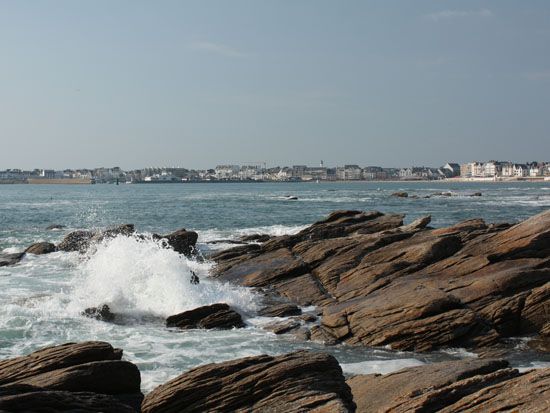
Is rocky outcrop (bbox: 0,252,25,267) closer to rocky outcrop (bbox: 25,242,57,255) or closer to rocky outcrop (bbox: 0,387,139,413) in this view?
rocky outcrop (bbox: 25,242,57,255)

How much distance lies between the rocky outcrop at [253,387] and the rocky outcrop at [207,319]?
8298 mm

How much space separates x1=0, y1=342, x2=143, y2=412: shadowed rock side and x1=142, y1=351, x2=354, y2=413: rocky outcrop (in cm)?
72

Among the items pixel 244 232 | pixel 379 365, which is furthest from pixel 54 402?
pixel 244 232

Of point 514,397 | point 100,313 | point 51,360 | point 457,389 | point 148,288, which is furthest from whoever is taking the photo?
point 148,288

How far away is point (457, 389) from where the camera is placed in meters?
8.41

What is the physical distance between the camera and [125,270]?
24.6m

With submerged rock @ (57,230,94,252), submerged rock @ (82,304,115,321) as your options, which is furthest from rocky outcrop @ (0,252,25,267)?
submerged rock @ (82,304,115,321)

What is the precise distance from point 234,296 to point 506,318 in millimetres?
9317

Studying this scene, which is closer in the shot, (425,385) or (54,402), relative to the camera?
(54,402)

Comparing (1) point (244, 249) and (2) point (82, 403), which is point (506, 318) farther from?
(1) point (244, 249)

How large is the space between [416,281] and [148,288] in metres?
9.52

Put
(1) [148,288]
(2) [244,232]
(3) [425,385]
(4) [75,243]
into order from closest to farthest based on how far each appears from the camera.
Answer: (3) [425,385] → (1) [148,288] → (4) [75,243] → (2) [244,232]

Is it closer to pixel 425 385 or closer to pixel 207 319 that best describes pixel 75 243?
pixel 207 319

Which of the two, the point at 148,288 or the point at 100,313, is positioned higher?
the point at 148,288
